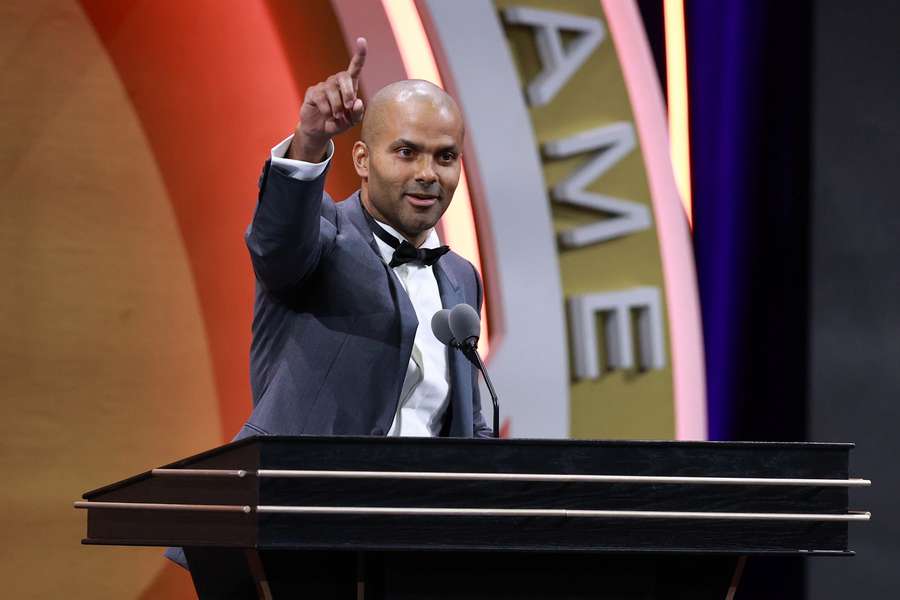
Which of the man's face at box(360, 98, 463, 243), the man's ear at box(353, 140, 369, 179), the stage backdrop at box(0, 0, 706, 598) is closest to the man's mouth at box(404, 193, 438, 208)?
the man's face at box(360, 98, 463, 243)

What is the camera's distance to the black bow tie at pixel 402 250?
2199mm

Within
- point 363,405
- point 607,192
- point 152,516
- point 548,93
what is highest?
point 548,93

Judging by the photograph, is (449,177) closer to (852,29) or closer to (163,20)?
(163,20)

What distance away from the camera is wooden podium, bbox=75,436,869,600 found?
4.95ft

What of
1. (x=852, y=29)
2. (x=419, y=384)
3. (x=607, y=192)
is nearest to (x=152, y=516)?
(x=419, y=384)

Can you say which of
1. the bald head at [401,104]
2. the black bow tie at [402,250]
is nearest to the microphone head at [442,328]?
the black bow tie at [402,250]

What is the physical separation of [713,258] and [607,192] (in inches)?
23.8

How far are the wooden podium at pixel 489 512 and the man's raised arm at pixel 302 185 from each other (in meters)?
0.40

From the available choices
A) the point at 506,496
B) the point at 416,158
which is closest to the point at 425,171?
the point at 416,158

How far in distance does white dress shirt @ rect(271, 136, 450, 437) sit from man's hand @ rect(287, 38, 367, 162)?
1.25 ft

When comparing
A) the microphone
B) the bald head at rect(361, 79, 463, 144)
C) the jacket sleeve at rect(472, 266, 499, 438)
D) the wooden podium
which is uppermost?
the bald head at rect(361, 79, 463, 144)

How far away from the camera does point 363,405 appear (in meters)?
2.01

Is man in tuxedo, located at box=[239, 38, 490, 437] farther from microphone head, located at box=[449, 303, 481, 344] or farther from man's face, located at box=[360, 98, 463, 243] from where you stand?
microphone head, located at box=[449, 303, 481, 344]

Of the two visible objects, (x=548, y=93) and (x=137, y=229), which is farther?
(x=548, y=93)
